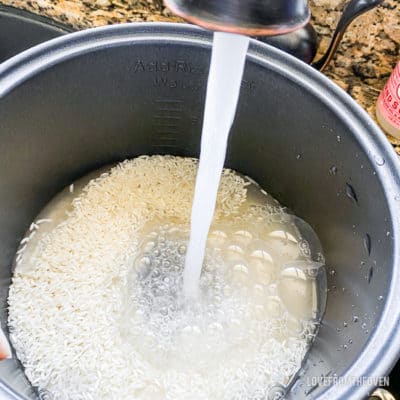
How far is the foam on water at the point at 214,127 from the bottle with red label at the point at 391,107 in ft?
0.84

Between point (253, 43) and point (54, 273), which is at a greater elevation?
point (253, 43)

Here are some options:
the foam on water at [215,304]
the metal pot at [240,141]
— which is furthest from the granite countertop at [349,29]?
the foam on water at [215,304]

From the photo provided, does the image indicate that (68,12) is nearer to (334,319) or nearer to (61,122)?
(61,122)

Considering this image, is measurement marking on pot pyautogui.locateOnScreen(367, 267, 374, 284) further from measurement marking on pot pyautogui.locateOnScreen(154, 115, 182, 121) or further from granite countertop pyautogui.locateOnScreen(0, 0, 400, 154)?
measurement marking on pot pyautogui.locateOnScreen(154, 115, 182, 121)

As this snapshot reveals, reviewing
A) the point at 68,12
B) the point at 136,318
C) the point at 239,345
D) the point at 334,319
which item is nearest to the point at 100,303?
the point at 136,318

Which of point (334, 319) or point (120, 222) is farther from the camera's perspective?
point (120, 222)

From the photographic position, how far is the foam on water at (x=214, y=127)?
1.58ft

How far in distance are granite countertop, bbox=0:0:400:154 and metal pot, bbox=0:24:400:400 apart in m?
0.13

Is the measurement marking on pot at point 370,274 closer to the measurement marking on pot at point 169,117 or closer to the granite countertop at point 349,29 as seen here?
the granite countertop at point 349,29

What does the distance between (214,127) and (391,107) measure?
30 cm

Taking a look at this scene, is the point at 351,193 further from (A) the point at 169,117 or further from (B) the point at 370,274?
(A) the point at 169,117

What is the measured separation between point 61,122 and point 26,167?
0.29ft

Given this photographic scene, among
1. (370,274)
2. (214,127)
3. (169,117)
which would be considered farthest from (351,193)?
(169,117)

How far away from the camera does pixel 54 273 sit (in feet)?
2.41
